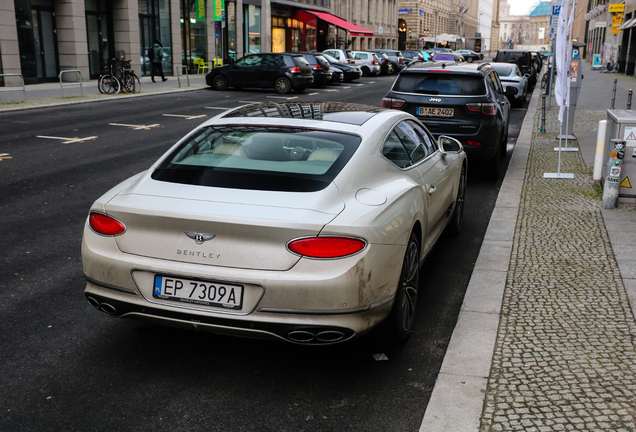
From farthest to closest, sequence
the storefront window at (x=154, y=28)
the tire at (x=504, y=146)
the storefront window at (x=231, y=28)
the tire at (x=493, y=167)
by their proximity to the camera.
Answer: the storefront window at (x=231, y=28), the storefront window at (x=154, y=28), the tire at (x=504, y=146), the tire at (x=493, y=167)

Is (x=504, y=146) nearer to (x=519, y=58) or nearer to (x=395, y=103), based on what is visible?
(x=395, y=103)

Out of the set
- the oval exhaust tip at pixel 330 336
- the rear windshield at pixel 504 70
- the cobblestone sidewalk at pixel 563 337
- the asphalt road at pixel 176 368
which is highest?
the rear windshield at pixel 504 70

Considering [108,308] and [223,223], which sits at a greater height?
[223,223]

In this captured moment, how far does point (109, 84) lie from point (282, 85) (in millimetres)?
6491

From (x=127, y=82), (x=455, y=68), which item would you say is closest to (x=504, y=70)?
(x=127, y=82)

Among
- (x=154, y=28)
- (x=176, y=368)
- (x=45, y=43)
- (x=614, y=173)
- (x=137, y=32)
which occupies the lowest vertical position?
(x=176, y=368)

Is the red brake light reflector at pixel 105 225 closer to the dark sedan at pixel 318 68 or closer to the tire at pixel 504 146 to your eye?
the tire at pixel 504 146

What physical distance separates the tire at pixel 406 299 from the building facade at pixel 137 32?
23206mm

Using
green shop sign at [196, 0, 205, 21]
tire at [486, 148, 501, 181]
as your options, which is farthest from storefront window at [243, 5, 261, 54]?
tire at [486, 148, 501, 181]

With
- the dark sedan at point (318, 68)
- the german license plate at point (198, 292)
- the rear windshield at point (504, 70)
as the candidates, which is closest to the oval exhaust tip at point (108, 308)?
the german license plate at point (198, 292)

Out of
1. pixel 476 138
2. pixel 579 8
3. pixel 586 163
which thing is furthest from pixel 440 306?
pixel 579 8

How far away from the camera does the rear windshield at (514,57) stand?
3066 centimetres

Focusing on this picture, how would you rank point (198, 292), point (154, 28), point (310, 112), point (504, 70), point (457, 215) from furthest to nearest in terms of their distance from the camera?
point (154, 28), point (504, 70), point (457, 215), point (310, 112), point (198, 292)

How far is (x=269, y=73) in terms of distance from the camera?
2584 centimetres
